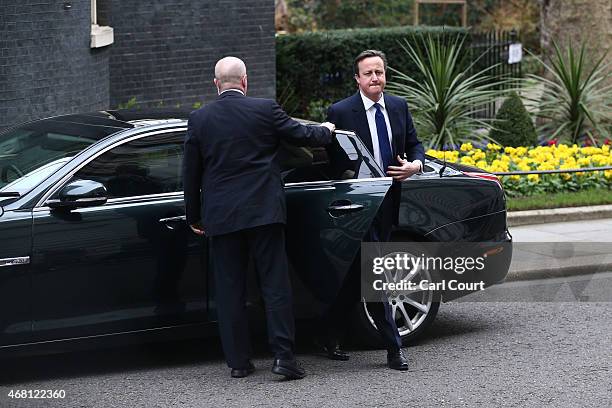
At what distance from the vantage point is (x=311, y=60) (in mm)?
19438

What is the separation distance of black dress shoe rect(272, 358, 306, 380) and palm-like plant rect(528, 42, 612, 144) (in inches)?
344

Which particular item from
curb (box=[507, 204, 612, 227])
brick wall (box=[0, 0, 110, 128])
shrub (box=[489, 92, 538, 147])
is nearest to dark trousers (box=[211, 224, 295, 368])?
curb (box=[507, 204, 612, 227])

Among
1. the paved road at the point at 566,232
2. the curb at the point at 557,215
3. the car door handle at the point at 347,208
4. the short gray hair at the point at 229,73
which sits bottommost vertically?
the paved road at the point at 566,232

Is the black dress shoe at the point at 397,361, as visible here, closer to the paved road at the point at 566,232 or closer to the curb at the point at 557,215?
the paved road at the point at 566,232

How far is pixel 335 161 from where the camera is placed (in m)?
7.74

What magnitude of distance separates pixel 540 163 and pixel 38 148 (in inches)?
288

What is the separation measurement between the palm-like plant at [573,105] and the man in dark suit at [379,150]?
7.90 metres

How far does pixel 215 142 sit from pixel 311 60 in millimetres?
12556

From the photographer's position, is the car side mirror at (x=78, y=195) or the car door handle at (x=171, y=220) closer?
the car side mirror at (x=78, y=195)

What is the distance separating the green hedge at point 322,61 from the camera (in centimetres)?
1928

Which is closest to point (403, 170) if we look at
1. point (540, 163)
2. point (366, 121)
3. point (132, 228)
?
point (366, 121)

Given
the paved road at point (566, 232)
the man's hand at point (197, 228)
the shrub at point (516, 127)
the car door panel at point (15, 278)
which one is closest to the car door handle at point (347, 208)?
the man's hand at point (197, 228)

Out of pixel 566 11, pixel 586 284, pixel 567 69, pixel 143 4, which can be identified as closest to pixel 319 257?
pixel 586 284

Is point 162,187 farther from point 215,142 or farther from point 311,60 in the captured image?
point 311,60
